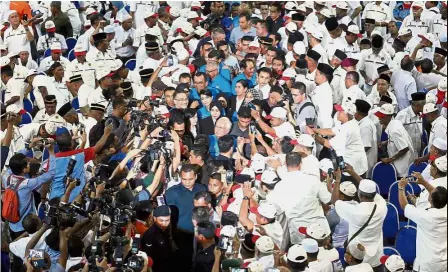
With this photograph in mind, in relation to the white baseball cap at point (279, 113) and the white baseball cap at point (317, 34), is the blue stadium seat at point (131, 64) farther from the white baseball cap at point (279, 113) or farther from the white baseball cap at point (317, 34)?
the white baseball cap at point (279, 113)

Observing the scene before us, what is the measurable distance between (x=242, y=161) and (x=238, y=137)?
0.42 m

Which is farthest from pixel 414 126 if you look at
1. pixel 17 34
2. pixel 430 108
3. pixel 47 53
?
pixel 17 34

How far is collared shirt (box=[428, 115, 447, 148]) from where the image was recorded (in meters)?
10.1

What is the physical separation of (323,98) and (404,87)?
4.17 feet

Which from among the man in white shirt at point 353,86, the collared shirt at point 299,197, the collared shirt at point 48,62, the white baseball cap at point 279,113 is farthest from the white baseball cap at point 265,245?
the collared shirt at point 48,62

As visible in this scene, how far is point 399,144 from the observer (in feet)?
33.9

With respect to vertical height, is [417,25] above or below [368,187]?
below

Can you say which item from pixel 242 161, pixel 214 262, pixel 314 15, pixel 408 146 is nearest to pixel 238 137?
pixel 242 161

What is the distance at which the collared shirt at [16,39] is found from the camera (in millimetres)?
13266

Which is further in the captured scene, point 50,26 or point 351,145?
point 50,26

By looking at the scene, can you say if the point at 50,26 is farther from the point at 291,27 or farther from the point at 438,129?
the point at 438,129

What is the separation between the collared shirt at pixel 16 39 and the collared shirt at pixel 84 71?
125cm

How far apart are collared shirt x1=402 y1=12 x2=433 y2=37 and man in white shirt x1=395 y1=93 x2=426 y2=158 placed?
297 cm

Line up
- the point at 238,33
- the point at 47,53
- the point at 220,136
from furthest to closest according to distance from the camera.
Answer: the point at 238,33
the point at 47,53
the point at 220,136
